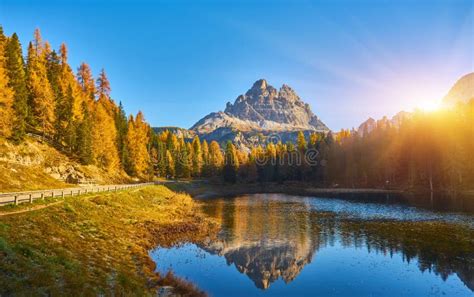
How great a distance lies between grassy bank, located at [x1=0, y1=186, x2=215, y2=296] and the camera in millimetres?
14992

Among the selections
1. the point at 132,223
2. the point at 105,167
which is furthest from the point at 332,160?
the point at 132,223

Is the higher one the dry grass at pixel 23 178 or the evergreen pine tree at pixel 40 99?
the evergreen pine tree at pixel 40 99

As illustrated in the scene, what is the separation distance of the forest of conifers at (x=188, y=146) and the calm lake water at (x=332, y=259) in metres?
39.9

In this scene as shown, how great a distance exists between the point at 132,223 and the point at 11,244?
19.4 metres

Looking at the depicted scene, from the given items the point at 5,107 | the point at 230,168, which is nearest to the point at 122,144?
the point at 5,107

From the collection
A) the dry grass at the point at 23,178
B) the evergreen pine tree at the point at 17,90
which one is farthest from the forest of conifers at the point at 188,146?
the dry grass at the point at 23,178

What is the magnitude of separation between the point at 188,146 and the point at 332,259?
421 feet

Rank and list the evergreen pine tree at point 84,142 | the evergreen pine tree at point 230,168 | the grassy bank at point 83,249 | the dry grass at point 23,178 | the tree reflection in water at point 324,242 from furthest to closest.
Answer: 1. the evergreen pine tree at point 230,168
2. the evergreen pine tree at point 84,142
3. the dry grass at point 23,178
4. the tree reflection in water at point 324,242
5. the grassy bank at point 83,249

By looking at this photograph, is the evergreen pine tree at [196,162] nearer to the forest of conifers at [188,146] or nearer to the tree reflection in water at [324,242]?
the forest of conifers at [188,146]

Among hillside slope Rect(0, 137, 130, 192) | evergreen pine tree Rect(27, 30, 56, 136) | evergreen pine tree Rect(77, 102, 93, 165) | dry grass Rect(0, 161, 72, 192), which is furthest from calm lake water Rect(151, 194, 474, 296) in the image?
evergreen pine tree Rect(27, 30, 56, 136)

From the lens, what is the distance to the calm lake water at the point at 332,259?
2120 centimetres

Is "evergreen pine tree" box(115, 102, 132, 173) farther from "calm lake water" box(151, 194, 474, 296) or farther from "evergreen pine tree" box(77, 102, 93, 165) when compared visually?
"calm lake water" box(151, 194, 474, 296)

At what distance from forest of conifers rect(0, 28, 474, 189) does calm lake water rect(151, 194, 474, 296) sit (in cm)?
3987

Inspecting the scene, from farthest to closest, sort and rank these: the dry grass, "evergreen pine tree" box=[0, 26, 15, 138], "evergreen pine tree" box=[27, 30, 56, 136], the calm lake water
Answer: "evergreen pine tree" box=[27, 30, 56, 136]
"evergreen pine tree" box=[0, 26, 15, 138]
the dry grass
the calm lake water
